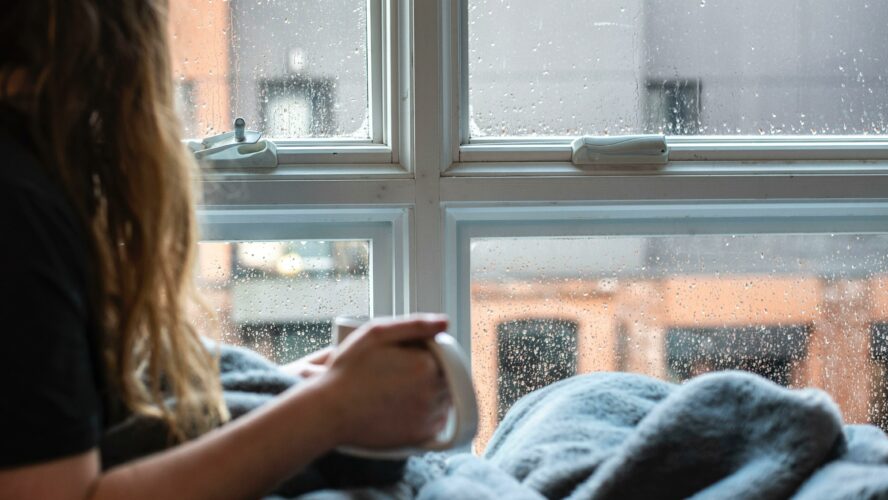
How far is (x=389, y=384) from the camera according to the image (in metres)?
0.72

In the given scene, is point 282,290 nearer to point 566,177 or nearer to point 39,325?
point 566,177

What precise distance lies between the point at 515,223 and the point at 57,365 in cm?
80

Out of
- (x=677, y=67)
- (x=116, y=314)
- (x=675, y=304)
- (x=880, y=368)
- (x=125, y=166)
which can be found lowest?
(x=880, y=368)

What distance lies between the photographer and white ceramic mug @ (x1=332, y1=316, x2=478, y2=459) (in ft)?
2.39

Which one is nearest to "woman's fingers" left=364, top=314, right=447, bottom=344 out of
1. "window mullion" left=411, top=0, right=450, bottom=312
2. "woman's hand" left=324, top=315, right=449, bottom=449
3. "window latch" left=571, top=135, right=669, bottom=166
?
"woman's hand" left=324, top=315, right=449, bottom=449

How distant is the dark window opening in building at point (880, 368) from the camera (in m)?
1.39

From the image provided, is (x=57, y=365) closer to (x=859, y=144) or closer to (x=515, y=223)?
(x=515, y=223)

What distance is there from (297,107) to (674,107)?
0.53 m

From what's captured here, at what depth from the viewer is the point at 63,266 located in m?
0.62

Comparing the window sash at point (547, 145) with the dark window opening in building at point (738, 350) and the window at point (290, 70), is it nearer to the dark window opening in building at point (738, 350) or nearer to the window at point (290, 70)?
the window at point (290, 70)

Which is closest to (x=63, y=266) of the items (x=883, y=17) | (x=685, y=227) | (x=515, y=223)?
(x=515, y=223)

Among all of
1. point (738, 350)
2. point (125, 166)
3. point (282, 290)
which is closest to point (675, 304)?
point (738, 350)

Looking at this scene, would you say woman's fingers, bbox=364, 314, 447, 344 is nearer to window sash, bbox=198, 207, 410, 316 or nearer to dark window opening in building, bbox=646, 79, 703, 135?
window sash, bbox=198, 207, 410, 316

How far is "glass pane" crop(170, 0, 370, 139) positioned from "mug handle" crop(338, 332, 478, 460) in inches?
24.6
